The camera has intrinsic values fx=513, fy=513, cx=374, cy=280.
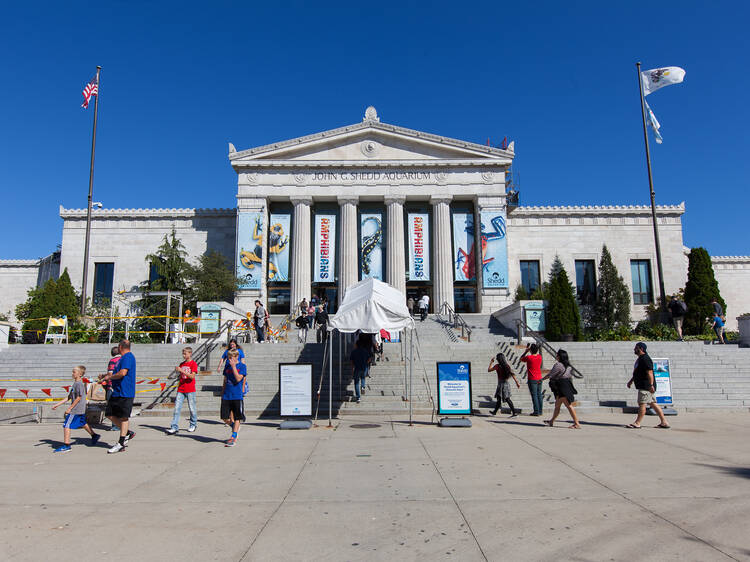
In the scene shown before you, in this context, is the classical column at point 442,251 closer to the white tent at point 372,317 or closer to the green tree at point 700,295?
the green tree at point 700,295

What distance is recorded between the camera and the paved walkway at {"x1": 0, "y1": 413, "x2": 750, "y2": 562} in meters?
4.38

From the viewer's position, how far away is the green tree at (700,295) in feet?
94.8

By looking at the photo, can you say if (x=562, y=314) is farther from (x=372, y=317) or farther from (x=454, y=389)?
(x=372, y=317)

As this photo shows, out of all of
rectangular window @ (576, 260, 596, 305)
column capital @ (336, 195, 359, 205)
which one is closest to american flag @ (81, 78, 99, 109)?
column capital @ (336, 195, 359, 205)

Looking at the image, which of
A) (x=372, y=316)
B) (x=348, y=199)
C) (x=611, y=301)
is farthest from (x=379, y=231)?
(x=372, y=316)

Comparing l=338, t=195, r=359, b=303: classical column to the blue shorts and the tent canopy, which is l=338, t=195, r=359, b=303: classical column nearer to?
the tent canopy

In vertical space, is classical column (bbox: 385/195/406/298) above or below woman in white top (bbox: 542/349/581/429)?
above

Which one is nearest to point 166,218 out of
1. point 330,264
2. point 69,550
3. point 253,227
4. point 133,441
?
point 253,227

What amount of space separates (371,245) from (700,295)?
19.9 m

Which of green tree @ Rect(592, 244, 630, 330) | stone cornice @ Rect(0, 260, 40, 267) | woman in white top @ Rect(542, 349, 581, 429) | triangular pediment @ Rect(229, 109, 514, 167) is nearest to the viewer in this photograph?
woman in white top @ Rect(542, 349, 581, 429)

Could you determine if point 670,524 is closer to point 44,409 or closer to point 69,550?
point 69,550

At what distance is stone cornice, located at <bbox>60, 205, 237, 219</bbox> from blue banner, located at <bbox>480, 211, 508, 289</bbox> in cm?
1821

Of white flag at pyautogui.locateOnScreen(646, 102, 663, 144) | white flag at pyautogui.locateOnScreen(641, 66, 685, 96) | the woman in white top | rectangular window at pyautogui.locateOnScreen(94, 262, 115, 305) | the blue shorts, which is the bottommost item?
the blue shorts

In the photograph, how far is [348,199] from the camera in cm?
3497
